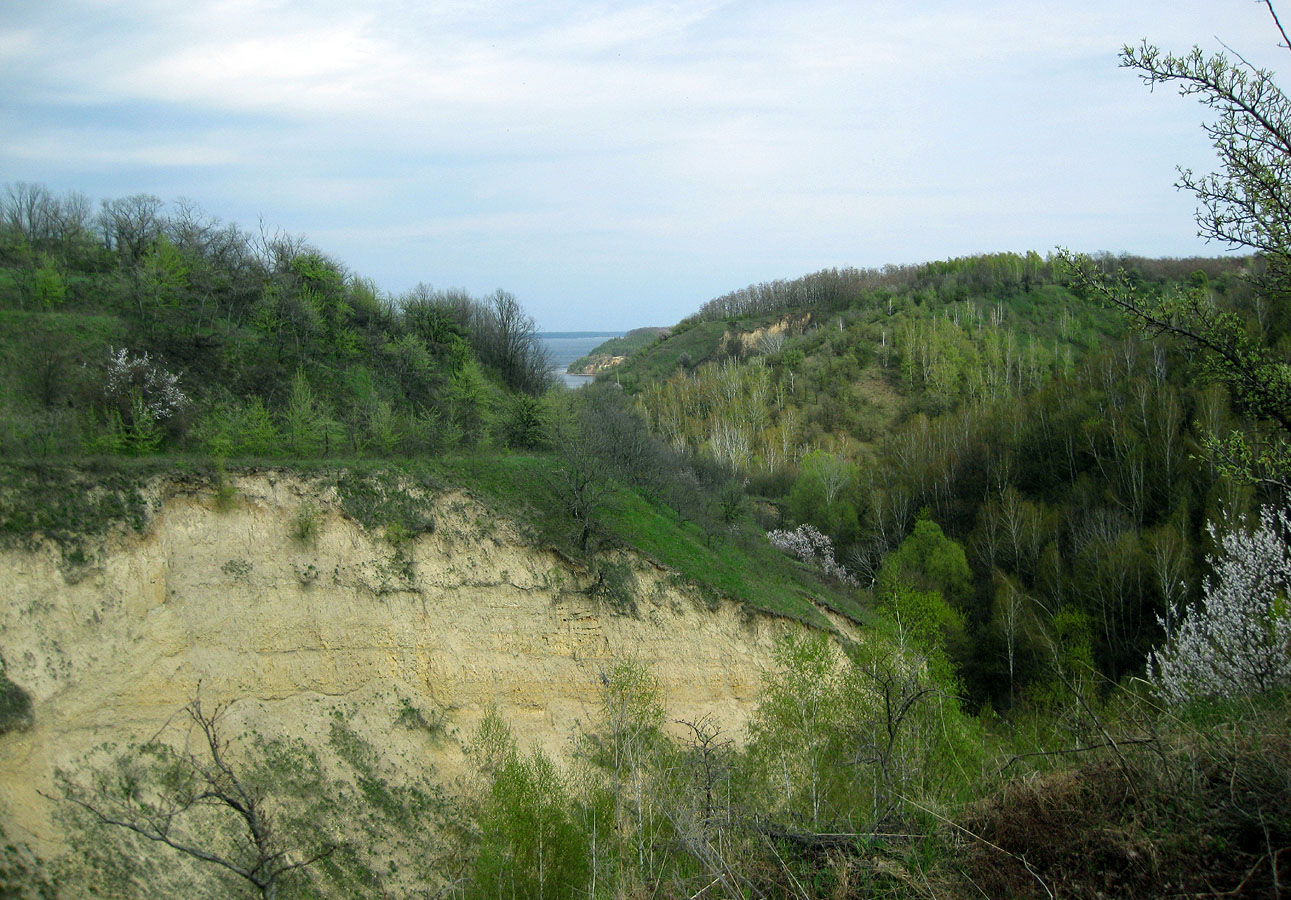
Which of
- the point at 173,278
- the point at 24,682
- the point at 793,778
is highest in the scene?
the point at 173,278

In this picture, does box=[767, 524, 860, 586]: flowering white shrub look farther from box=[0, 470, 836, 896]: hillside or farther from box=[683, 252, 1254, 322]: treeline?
box=[683, 252, 1254, 322]: treeline

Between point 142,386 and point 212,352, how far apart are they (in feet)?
11.9

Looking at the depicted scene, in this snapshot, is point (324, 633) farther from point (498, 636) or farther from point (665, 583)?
point (665, 583)

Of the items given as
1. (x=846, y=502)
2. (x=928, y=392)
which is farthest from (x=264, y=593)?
(x=928, y=392)

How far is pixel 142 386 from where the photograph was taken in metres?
23.2

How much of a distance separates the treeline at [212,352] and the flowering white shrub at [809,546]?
66.9 feet

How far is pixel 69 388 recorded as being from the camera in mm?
22234

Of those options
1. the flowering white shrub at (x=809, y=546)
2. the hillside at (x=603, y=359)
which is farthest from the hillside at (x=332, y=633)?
the hillside at (x=603, y=359)

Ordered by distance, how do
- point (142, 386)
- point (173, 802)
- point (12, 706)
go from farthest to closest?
point (142, 386) → point (173, 802) → point (12, 706)

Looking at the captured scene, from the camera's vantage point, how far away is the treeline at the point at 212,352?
22234 millimetres

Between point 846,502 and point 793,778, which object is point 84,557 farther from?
point 846,502

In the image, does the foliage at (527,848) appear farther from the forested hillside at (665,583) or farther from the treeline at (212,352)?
the treeline at (212,352)

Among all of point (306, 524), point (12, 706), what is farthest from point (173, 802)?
point (306, 524)

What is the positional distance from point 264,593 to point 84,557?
3.97 metres
